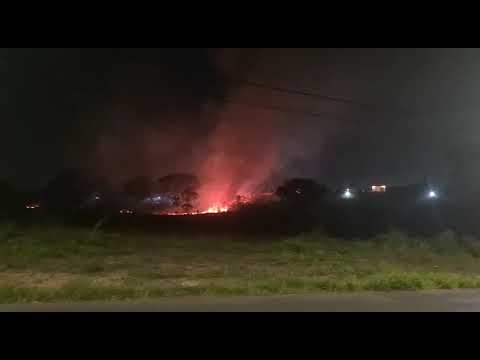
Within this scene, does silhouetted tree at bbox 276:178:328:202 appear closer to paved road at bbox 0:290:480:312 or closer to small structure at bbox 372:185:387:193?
small structure at bbox 372:185:387:193

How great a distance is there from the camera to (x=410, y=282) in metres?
8.30

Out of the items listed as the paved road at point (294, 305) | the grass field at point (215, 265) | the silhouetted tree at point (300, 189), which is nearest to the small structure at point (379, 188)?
the silhouetted tree at point (300, 189)

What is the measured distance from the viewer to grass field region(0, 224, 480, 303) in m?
7.93

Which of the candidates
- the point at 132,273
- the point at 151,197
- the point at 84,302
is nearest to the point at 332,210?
the point at 132,273

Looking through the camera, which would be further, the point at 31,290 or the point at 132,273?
the point at 132,273

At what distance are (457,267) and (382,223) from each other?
10.1 meters

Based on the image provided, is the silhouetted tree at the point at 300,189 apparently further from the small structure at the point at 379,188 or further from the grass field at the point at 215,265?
the grass field at the point at 215,265

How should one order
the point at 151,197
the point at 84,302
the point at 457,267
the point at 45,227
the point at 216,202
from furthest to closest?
the point at 151,197 < the point at 216,202 < the point at 45,227 < the point at 457,267 < the point at 84,302

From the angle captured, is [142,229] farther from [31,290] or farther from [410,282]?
[410,282]

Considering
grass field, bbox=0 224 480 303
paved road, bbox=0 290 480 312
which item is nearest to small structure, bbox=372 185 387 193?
grass field, bbox=0 224 480 303

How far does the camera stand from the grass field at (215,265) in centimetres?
793

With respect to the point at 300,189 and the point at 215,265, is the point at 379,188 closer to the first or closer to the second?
the point at 300,189

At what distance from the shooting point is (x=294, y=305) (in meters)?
6.86

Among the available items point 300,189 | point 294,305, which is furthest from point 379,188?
point 294,305
